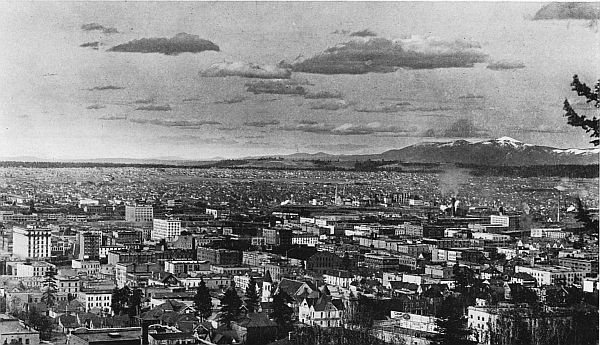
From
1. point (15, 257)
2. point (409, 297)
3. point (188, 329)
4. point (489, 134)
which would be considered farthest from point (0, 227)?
point (489, 134)

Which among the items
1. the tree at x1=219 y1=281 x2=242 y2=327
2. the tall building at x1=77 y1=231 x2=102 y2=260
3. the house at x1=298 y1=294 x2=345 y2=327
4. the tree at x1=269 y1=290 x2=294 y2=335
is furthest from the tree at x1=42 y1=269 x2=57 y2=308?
the house at x1=298 y1=294 x2=345 y2=327

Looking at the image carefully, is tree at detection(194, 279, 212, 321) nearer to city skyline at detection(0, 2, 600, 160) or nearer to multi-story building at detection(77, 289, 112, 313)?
multi-story building at detection(77, 289, 112, 313)

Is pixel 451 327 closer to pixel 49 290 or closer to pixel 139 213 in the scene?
pixel 139 213

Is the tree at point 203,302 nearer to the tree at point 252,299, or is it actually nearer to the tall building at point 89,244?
the tree at point 252,299

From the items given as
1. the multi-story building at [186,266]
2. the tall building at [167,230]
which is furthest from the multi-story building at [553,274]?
the tall building at [167,230]

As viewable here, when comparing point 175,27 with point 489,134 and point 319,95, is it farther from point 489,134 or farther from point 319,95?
point 489,134

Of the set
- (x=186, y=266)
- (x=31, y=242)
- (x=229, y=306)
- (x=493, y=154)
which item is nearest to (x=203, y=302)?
(x=229, y=306)
